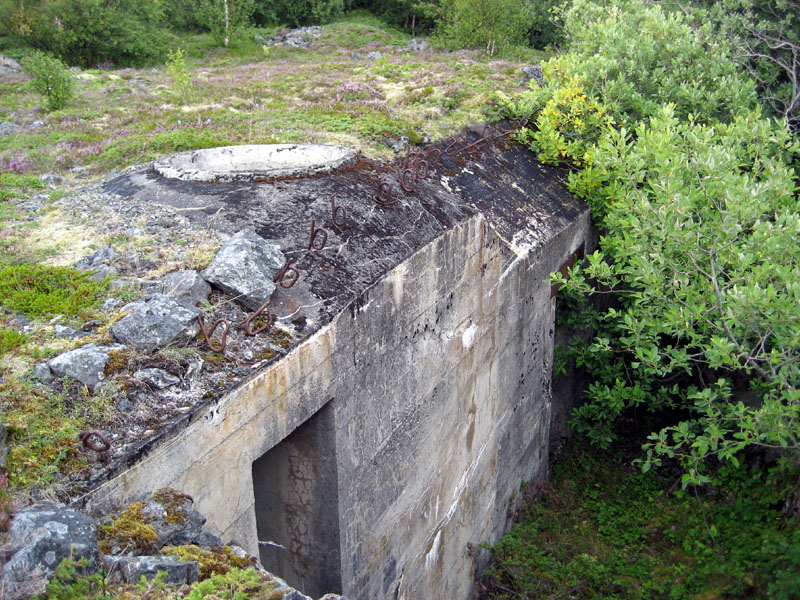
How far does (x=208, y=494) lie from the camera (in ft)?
11.6

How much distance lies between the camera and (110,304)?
13.6ft

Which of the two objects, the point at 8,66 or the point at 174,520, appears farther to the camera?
the point at 8,66

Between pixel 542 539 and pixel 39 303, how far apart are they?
6.20m

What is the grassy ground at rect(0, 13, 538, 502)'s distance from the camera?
3.31 m

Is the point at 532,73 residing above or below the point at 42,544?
below

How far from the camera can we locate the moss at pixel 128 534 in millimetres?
2777

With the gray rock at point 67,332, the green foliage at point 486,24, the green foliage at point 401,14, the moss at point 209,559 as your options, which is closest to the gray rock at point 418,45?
the green foliage at point 486,24

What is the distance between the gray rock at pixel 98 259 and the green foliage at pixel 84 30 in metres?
18.0

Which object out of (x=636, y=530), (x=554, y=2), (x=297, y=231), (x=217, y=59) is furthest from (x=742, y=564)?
(x=554, y=2)

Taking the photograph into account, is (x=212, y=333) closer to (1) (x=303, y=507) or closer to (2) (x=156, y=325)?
(2) (x=156, y=325)

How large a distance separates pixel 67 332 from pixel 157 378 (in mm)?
725

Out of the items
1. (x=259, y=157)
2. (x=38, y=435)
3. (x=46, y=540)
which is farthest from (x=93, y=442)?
(x=259, y=157)

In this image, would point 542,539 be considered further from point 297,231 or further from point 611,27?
point 611,27

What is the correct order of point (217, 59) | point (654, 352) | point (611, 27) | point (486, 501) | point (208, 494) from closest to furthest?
1. point (208, 494)
2. point (654, 352)
3. point (486, 501)
4. point (611, 27)
5. point (217, 59)
